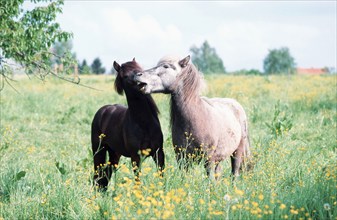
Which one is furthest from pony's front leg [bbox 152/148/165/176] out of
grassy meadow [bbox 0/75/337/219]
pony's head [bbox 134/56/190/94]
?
pony's head [bbox 134/56/190/94]

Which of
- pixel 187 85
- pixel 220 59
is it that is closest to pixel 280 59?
pixel 220 59

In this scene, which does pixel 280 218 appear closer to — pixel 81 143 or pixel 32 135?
pixel 81 143

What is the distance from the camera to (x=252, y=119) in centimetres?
1253

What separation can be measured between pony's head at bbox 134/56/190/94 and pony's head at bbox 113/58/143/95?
0.81ft

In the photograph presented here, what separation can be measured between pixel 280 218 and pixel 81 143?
22.2 ft

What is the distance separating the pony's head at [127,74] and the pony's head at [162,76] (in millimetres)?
247

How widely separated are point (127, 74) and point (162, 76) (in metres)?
0.48

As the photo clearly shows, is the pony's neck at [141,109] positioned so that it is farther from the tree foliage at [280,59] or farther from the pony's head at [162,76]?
the tree foliage at [280,59]

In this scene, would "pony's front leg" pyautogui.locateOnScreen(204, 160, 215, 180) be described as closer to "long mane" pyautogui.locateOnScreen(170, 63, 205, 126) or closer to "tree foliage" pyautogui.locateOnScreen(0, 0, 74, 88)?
"long mane" pyautogui.locateOnScreen(170, 63, 205, 126)

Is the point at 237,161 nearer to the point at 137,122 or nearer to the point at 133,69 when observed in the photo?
the point at 137,122

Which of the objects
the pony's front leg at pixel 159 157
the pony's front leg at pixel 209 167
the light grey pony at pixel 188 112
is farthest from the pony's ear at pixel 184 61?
the pony's front leg at pixel 209 167

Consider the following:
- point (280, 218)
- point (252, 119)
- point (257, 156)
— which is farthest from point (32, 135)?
point (280, 218)

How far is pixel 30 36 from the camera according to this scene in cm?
802


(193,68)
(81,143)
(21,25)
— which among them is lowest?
(81,143)
